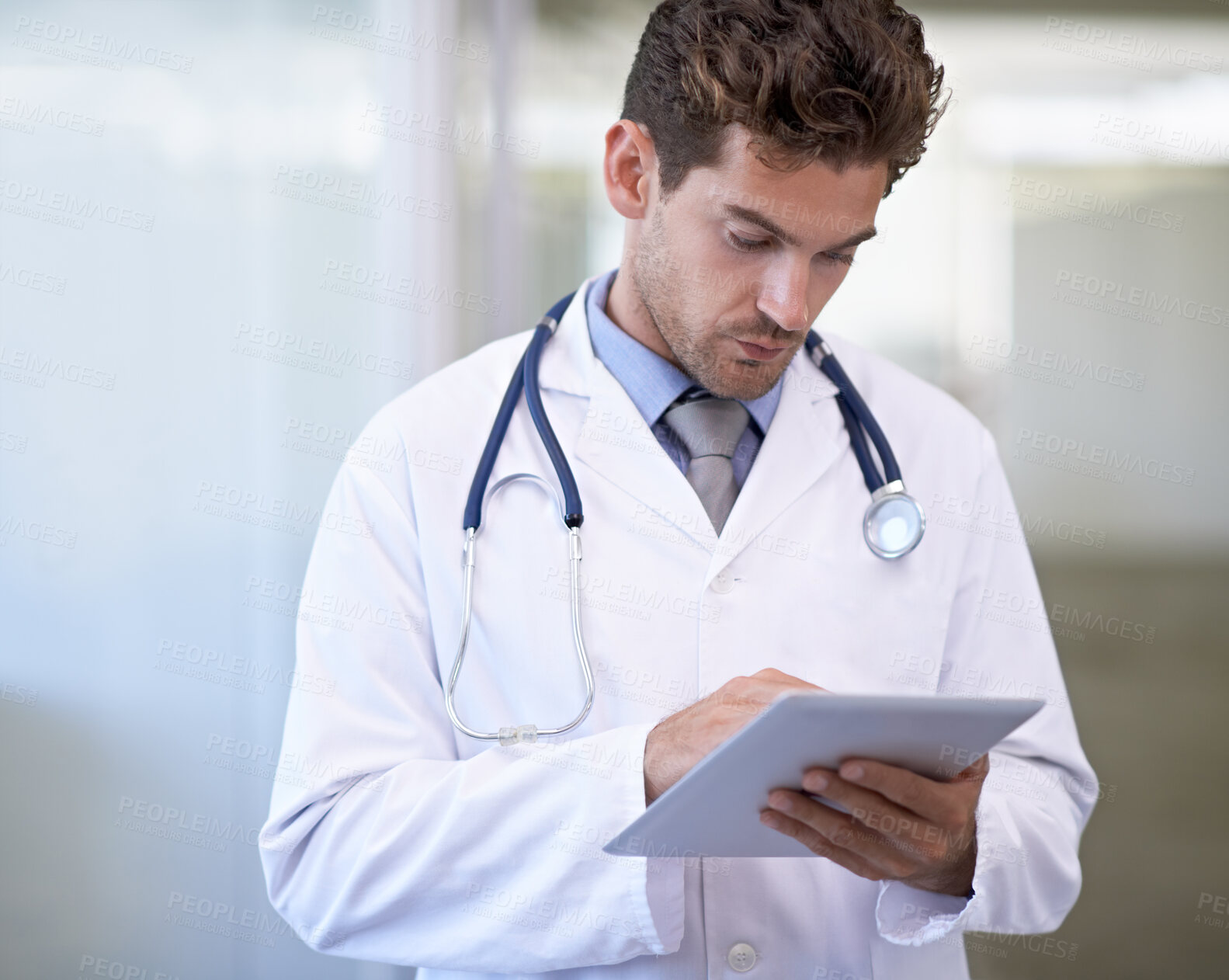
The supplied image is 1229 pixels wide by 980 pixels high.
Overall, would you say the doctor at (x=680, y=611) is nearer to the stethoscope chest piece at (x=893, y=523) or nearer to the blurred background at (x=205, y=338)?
the stethoscope chest piece at (x=893, y=523)

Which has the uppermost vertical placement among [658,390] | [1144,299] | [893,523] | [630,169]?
[1144,299]

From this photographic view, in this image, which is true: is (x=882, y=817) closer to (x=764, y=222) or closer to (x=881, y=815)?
(x=881, y=815)

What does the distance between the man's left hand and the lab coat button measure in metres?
0.15

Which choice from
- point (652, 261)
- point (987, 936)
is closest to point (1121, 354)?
point (987, 936)

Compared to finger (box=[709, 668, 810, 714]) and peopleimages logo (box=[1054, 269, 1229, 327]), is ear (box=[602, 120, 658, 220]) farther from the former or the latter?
peopleimages logo (box=[1054, 269, 1229, 327])

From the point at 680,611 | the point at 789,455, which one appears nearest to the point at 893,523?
the point at 789,455

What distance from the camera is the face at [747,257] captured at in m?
1.06

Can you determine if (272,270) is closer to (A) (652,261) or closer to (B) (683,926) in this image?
(A) (652,261)

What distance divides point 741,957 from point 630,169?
0.84 meters

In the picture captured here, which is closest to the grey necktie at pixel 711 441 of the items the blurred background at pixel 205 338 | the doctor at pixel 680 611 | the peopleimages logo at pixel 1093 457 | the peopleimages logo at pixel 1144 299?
the doctor at pixel 680 611

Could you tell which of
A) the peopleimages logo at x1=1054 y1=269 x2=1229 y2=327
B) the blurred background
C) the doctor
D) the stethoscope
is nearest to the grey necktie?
the doctor

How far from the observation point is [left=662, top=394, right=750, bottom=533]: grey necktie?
1144 mm

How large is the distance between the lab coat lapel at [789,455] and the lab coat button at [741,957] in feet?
1.15

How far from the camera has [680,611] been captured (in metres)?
1.06
